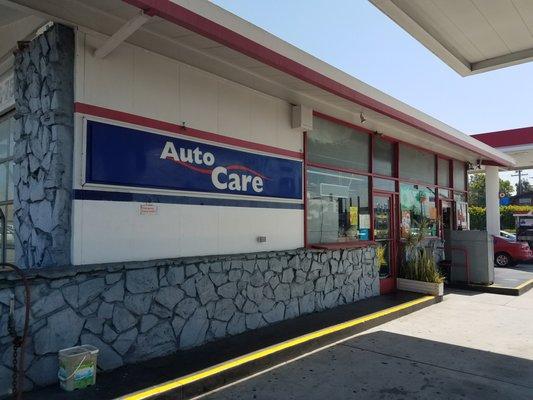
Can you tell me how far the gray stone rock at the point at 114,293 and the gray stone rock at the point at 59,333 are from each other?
35 centimetres

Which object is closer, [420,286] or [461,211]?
[420,286]

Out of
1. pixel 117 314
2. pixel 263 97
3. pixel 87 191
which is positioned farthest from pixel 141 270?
pixel 263 97

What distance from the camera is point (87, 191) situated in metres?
5.22

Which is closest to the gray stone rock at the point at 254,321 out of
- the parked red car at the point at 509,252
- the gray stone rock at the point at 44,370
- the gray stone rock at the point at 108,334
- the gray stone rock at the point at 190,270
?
the gray stone rock at the point at 190,270

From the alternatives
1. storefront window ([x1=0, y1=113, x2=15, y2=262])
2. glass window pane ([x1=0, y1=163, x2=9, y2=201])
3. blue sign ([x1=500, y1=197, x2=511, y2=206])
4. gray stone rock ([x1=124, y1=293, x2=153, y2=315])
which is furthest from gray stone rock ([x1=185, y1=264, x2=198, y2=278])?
blue sign ([x1=500, y1=197, x2=511, y2=206])

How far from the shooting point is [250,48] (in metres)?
5.53

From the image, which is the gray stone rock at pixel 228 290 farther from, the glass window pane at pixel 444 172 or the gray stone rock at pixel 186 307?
the glass window pane at pixel 444 172

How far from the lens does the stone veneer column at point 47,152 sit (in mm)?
5078

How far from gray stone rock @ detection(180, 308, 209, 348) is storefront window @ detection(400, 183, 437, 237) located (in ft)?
22.8

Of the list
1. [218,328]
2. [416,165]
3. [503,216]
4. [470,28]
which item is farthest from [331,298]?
[503,216]

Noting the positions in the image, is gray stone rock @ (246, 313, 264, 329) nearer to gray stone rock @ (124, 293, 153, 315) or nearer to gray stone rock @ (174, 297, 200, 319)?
gray stone rock @ (174, 297, 200, 319)

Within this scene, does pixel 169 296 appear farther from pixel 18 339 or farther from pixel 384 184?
pixel 384 184

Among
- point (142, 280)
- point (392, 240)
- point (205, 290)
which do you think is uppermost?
point (392, 240)

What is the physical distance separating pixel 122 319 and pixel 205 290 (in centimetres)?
127
